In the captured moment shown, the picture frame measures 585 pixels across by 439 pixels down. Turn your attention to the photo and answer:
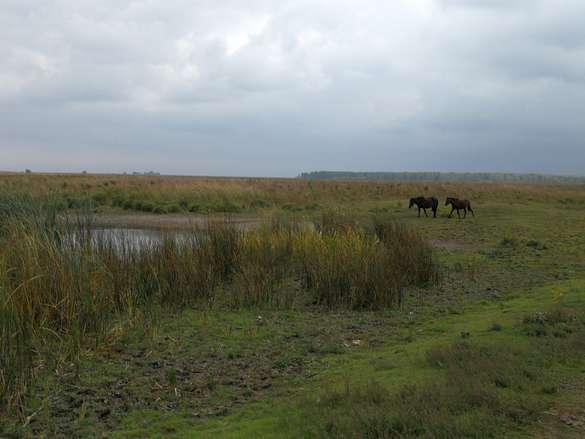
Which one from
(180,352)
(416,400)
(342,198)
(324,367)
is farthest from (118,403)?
(342,198)

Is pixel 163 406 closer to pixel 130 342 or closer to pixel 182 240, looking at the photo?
pixel 130 342

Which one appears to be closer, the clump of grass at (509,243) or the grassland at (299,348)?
the grassland at (299,348)

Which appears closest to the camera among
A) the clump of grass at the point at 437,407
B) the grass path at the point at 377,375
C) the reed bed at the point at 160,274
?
the clump of grass at the point at 437,407

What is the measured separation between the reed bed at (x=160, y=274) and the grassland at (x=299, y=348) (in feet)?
0.12

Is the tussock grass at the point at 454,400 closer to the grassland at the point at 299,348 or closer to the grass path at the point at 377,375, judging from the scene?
the grassland at the point at 299,348

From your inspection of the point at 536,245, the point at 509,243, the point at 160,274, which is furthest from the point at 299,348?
the point at 509,243

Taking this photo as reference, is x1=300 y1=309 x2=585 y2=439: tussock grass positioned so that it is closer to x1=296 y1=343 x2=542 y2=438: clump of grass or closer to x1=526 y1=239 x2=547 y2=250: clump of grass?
x1=296 y1=343 x2=542 y2=438: clump of grass

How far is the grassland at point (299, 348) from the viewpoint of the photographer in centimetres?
452

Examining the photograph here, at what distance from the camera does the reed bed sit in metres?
6.27

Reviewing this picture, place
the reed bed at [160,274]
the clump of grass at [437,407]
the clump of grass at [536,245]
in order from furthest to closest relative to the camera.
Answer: the clump of grass at [536,245] → the reed bed at [160,274] → the clump of grass at [437,407]

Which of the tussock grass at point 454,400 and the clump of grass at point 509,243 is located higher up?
the tussock grass at point 454,400

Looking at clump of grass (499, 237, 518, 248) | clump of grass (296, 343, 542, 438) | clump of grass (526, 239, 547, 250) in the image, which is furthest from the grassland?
clump of grass (499, 237, 518, 248)

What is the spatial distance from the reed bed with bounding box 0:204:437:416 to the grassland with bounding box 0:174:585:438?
0.12 feet

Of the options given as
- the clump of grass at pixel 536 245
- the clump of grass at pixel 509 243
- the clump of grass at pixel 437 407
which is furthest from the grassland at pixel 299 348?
the clump of grass at pixel 509 243
